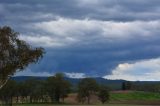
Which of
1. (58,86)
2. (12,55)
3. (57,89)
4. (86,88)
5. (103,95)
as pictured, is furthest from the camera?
(103,95)

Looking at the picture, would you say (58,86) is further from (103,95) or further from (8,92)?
(8,92)

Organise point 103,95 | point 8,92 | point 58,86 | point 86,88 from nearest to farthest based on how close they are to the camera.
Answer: point 8,92
point 58,86
point 86,88
point 103,95

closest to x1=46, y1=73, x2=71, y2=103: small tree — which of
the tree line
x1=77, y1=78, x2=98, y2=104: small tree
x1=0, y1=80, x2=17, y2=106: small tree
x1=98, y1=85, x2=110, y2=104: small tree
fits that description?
the tree line

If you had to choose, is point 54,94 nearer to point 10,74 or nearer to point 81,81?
point 81,81

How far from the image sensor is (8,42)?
52.2 meters

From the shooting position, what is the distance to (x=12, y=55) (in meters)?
52.3

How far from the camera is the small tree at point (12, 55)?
170 feet

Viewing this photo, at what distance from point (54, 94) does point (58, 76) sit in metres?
7.04

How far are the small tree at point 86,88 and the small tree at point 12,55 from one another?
119455 millimetres

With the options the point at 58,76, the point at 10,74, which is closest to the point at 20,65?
the point at 10,74

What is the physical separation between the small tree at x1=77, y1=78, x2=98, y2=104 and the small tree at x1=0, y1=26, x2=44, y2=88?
119455 mm

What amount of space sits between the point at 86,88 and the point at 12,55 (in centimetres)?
12149

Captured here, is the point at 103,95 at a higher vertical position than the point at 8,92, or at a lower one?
lower

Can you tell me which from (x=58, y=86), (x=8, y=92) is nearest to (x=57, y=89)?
(x=58, y=86)
